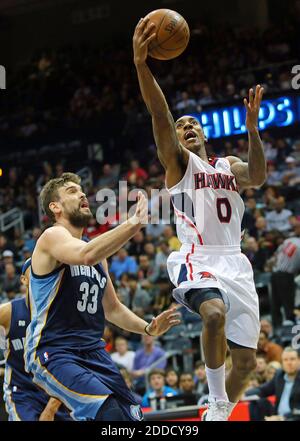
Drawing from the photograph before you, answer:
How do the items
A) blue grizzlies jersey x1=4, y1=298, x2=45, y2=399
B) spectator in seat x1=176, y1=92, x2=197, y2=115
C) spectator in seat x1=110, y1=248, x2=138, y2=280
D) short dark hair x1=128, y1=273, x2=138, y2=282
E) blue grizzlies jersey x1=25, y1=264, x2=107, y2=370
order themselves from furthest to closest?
spectator in seat x1=176, y1=92, x2=197, y2=115
spectator in seat x1=110, y1=248, x2=138, y2=280
short dark hair x1=128, y1=273, x2=138, y2=282
blue grizzlies jersey x1=4, y1=298, x2=45, y2=399
blue grizzlies jersey x1=25, y1=264, x2=107, y2=370

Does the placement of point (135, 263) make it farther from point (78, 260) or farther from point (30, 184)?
point (78, 260)

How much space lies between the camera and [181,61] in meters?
20.3

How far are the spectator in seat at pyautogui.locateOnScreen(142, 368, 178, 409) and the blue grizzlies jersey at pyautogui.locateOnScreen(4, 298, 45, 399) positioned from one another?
13.8 ft

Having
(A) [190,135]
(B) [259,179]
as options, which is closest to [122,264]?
(A) [190,135]

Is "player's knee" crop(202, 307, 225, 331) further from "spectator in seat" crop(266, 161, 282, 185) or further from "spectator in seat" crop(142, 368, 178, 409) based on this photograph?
"spectator in seat" crop(266, 161, 282, 185)

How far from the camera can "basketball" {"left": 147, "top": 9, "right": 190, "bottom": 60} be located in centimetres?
557

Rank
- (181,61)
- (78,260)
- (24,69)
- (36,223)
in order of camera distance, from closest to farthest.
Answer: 1. (78,260)
2. (36,223)
3. (181,61)
4. (24,69)

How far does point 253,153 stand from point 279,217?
7.36 metres

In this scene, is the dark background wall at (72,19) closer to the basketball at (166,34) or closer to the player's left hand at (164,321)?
the basketball at (166,34)

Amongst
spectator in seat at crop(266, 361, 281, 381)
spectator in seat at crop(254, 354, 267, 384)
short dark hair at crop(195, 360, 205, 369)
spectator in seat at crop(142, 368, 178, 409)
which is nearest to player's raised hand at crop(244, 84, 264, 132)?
spectator in seat at crop(266, 361, 281, 381)

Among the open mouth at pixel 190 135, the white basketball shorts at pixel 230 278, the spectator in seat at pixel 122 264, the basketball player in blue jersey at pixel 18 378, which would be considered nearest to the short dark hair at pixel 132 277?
the spectator in seat at pixel 122 264

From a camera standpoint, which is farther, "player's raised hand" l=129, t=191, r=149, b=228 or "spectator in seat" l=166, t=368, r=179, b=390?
"spectator in seat" l=166, t=368, r=179, b=390
